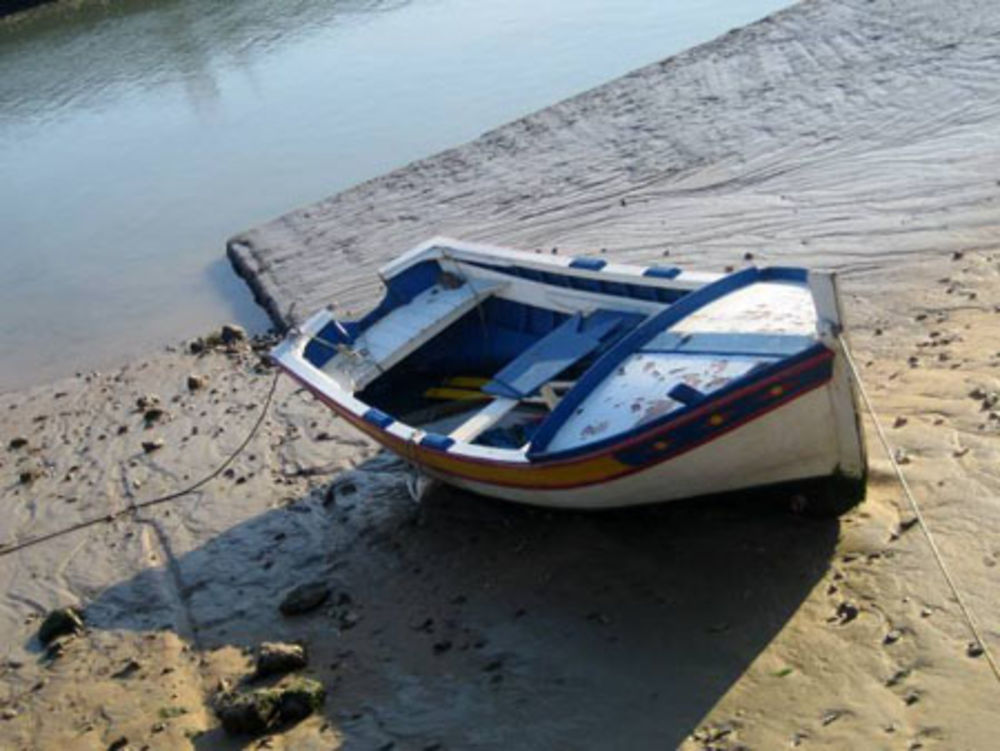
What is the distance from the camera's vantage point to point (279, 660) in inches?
284

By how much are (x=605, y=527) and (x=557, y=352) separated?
1333 mm

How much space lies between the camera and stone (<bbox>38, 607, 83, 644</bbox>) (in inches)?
332

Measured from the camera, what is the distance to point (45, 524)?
33.3ft

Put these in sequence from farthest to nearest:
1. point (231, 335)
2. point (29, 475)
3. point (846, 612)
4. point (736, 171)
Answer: point (231, 335), point (736, 171), point (29, 475), point (846, 612)

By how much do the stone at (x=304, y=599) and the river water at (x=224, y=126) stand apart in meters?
5.98

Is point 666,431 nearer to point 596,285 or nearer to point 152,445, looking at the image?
point 596,285

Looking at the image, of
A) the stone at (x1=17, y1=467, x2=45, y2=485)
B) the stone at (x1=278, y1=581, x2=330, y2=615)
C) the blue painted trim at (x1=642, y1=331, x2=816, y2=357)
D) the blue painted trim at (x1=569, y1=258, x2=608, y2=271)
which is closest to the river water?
the stone at (x1=17, y1=467, x2=45, y2=485)

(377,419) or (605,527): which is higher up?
(377,419)

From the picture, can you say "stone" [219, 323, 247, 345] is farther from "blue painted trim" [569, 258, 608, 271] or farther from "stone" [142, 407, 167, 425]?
"blue painted trim" [569, 258, 608, 271]

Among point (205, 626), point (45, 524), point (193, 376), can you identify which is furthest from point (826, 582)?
point (193, 376)

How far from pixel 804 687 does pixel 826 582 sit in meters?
0.80

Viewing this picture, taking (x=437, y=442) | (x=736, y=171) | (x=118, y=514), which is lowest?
(x=118, y=514)

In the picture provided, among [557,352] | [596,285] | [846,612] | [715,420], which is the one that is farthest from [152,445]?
[846,612]

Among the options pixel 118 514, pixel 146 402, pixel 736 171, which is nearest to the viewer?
pixel 118 514
